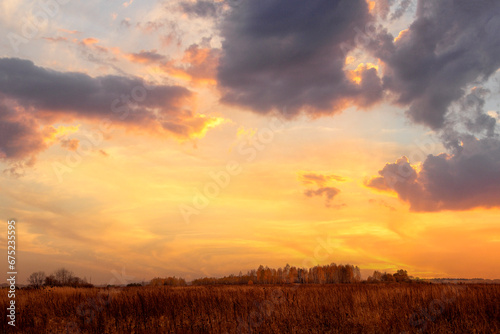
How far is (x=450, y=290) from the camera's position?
A: 2038 cm

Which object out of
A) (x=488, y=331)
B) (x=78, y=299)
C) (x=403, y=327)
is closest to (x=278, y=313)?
(x=403, y=327)

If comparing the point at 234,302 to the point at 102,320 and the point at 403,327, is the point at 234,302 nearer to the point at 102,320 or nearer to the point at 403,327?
the point at 102,320

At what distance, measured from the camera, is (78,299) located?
20.5 m

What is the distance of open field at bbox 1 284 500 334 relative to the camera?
1367 cm

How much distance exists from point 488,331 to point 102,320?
49.6 ft

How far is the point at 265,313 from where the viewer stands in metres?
15.8

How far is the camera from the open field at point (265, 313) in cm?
1367

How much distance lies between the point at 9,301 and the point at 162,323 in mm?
9317

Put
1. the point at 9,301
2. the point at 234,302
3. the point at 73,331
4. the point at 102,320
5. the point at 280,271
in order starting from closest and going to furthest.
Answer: the point at 73,331 → the point at 102,320 → the point at 234,302 → the point at 9,301 → the point at 280,271

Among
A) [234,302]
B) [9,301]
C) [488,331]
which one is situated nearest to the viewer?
[488,331]

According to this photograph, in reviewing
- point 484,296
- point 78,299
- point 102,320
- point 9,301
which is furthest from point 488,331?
point 9,301

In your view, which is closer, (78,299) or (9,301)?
(9,301)

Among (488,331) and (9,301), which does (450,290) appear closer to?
(488,331)

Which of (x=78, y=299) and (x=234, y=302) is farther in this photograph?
(x=78, y=299)
